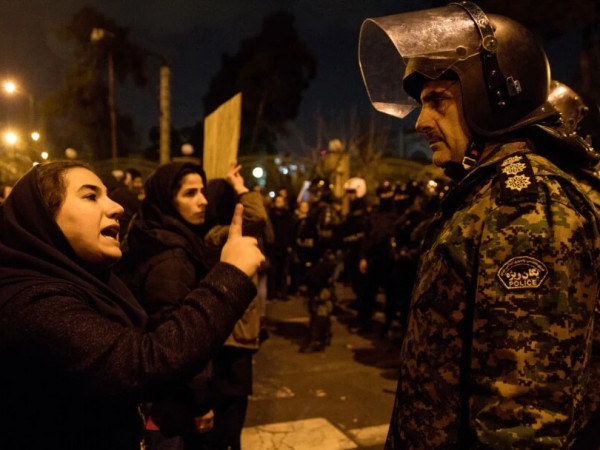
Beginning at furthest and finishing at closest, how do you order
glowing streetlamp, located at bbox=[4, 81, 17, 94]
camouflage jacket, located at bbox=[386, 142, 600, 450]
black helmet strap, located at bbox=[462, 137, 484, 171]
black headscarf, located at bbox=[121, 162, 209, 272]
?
1. glowing streetlamp, located at bbox=[4, 81, 17, 94]
2. black headscarf, located at bbox=[121, 162, 209, 272]
3. black helmet strap, located at bbox=[462, 137, 484, 171]
4. camouflage jacket, located at bbox=[386, 142, 600, 450]

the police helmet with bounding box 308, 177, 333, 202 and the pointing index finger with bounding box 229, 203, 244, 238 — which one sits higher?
the pointing index finger with bounding box 229, 203, 244, 238

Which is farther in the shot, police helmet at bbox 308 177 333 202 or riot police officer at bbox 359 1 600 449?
police helmet at bbox 308 177 333 202

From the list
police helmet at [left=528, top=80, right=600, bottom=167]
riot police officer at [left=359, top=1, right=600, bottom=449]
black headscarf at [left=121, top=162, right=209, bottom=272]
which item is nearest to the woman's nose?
black headscarf at [left=121, top=162, right=209, bottom=272]

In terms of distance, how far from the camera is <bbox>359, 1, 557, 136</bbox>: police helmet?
1.73 metres

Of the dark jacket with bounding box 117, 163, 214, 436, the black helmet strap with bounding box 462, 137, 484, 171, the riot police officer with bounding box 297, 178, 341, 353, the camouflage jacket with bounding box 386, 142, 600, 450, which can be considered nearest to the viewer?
the camouflage jacket with bounding box 386, 142, 600, 450

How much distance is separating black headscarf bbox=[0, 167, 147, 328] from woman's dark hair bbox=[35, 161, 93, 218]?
0.06ft

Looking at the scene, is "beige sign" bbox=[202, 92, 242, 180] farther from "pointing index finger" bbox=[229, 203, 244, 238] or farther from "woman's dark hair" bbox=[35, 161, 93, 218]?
"woman's dark hair" bbox=[35, 161, 93, 218]

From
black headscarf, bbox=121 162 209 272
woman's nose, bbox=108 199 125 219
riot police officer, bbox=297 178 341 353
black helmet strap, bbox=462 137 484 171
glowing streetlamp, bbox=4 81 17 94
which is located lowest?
riot police officer, bbox=297 178 341 353

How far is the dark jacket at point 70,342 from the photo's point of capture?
4.73 ft

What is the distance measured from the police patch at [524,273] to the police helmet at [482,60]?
1.73ft

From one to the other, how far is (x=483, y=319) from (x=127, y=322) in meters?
1.17

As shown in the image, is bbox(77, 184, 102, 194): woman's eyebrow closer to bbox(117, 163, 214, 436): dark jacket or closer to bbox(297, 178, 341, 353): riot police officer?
bbox(117, 163, 214, 436): dark jacket

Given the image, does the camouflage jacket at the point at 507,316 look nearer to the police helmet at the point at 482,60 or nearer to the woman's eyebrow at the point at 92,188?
the police helmet at the point at 482,60

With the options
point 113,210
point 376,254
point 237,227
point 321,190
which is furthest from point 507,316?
point 376,254
